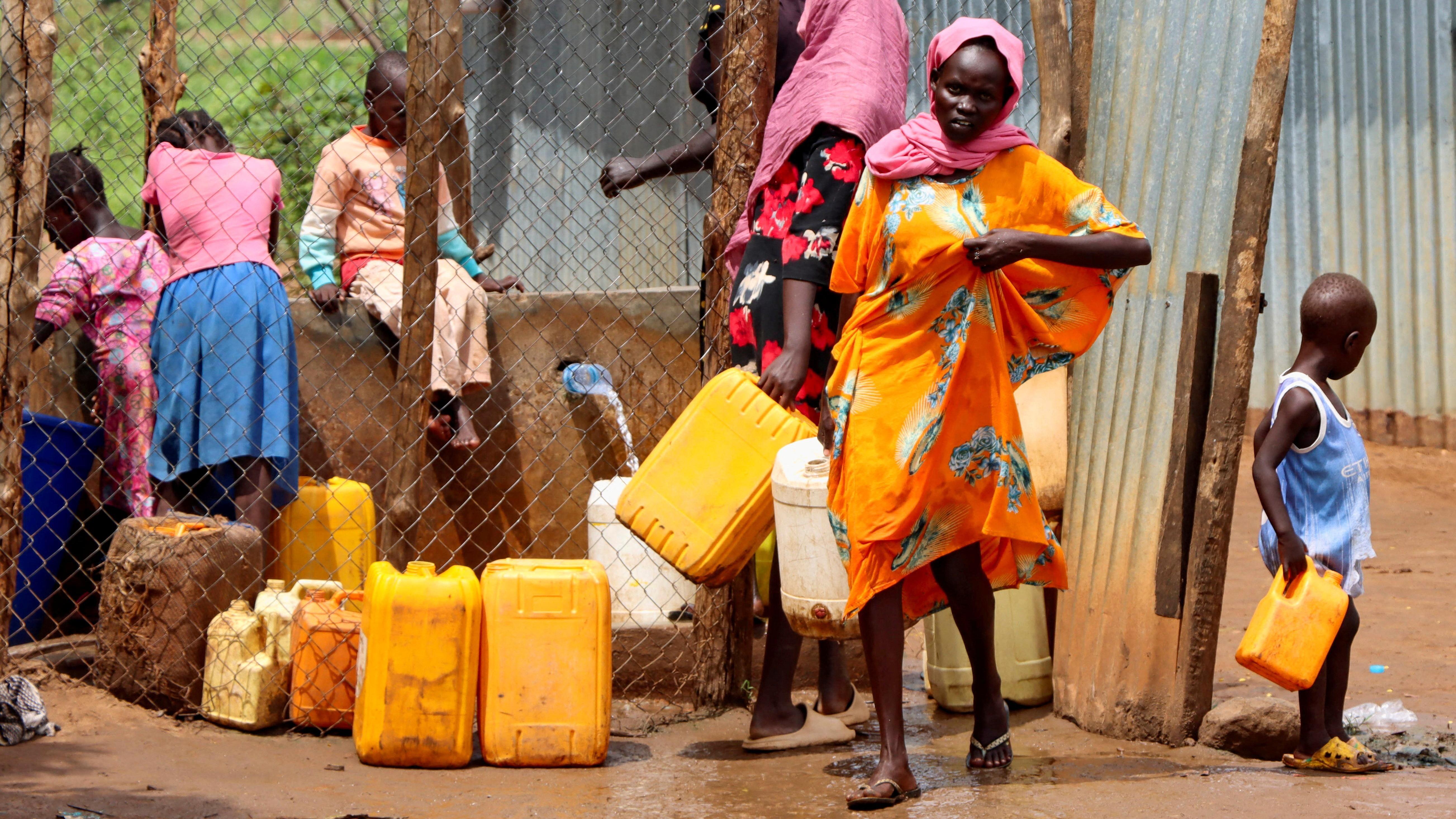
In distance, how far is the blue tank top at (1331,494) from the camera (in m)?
3.26

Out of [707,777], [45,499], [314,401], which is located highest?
[314,401]

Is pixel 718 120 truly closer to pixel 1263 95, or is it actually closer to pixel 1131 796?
pixel 1263 95

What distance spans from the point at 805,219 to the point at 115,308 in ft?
9.03

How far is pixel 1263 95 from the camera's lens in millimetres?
3410

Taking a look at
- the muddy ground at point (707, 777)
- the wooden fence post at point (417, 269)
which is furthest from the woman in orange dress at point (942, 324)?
the wooden fence post at point (417, 269)

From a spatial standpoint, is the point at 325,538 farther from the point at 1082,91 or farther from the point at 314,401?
the point at 1082,91

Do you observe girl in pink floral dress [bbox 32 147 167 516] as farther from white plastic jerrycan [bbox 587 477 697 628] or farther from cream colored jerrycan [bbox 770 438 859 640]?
cream colored jerrycan [bbox 770 438 859 640]

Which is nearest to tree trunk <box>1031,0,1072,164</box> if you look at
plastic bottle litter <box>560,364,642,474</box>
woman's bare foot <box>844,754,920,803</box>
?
woman's bare foot <box>844,754,920,803</box>

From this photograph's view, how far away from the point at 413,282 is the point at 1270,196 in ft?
8.05

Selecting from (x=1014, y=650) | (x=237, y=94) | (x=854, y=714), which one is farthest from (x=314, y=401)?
(x=237, y=94)

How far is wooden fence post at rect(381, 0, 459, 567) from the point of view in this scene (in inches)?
153

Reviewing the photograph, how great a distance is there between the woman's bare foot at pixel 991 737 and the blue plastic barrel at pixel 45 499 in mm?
3217

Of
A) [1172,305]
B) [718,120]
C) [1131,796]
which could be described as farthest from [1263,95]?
[1131,796]

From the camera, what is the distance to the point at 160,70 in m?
5.59
